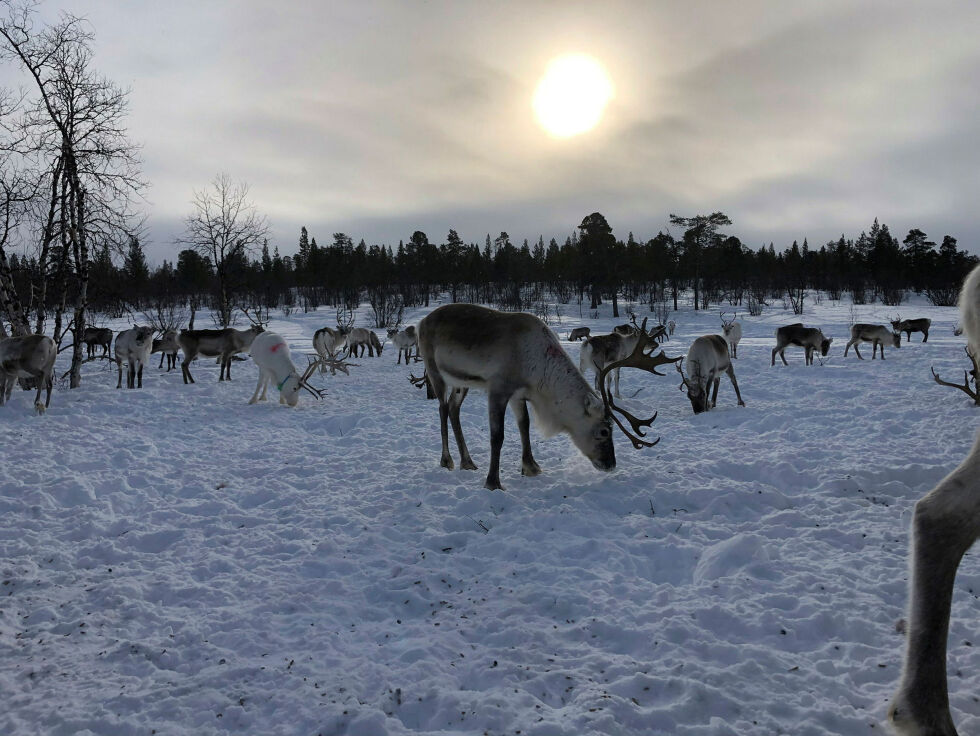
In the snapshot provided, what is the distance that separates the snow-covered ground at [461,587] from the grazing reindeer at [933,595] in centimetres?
59

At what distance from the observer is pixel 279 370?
466 inches

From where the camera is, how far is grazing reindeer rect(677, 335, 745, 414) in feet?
35.6

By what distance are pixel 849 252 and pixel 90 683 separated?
8274 centimetres

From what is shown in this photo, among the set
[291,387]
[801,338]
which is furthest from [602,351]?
[801,338]

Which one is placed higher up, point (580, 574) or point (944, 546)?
point (944, 546)

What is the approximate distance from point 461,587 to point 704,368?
883 centimetres

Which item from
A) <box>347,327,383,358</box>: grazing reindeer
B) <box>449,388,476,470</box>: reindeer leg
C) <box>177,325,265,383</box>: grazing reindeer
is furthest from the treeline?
<box>449,388,476,470</box>: reindeer leg

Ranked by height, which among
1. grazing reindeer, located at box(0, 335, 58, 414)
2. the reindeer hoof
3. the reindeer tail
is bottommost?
the reindeer hoof

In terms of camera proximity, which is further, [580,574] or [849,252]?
[849,252]

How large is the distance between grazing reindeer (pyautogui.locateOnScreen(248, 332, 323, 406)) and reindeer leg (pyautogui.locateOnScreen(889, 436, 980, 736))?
1128 centimetres

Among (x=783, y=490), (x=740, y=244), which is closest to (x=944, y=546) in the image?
(x=783, y=490)

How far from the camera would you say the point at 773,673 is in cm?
266

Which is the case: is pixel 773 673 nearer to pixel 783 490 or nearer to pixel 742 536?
pixel 742 536

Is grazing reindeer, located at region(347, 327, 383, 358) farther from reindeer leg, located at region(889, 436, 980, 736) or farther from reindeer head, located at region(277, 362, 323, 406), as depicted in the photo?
reindeer leg, located at region(889, 436, 980, 736)
